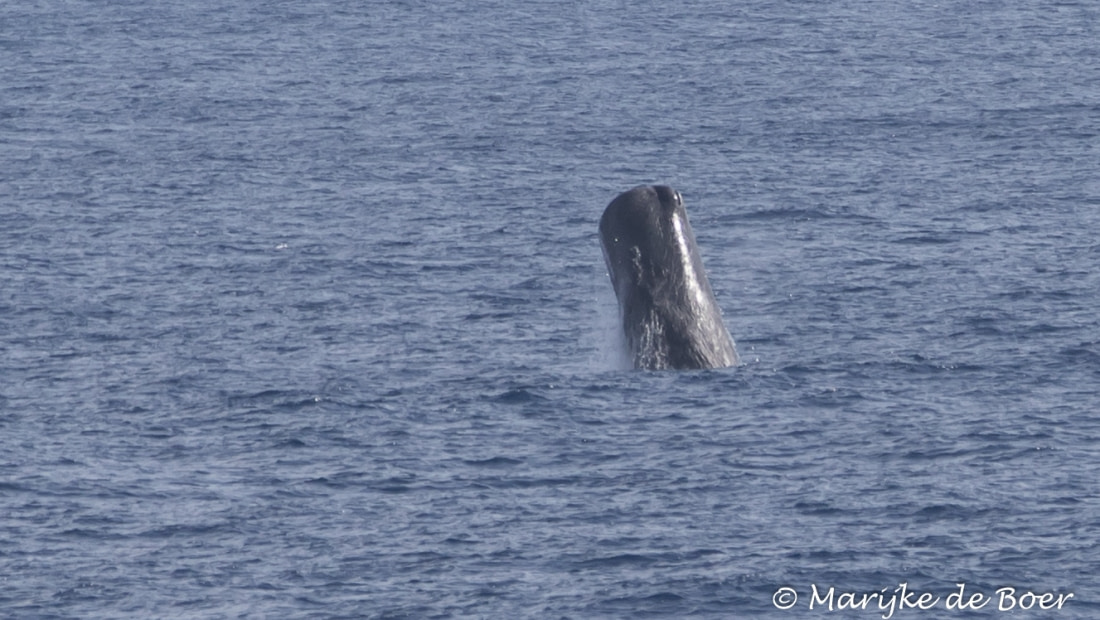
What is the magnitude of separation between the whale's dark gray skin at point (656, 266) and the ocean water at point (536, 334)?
443 centimetres

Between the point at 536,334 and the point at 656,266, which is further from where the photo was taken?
the point at 536,334

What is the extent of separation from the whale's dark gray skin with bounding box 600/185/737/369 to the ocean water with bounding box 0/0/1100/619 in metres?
4.43

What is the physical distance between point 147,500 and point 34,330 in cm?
1811

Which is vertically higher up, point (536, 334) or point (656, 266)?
point (656, 266)

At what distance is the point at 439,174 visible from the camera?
91125 mm

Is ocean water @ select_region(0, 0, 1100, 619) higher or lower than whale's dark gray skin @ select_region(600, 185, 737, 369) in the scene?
lower

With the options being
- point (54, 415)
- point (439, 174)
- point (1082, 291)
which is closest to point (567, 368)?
point (54, 415)

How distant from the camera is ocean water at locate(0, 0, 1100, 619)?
1838 inches

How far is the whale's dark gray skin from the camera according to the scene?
45.3 meters

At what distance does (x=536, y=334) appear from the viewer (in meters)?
66.1

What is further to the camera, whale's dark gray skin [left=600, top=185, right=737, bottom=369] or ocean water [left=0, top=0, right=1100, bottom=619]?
ocean water [left=0, top=0, right=1100, bottom=619]

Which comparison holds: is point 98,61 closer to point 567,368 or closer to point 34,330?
point 34,330

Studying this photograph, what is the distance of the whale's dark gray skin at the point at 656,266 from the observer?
1785 inches

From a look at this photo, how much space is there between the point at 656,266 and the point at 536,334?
2069cm
